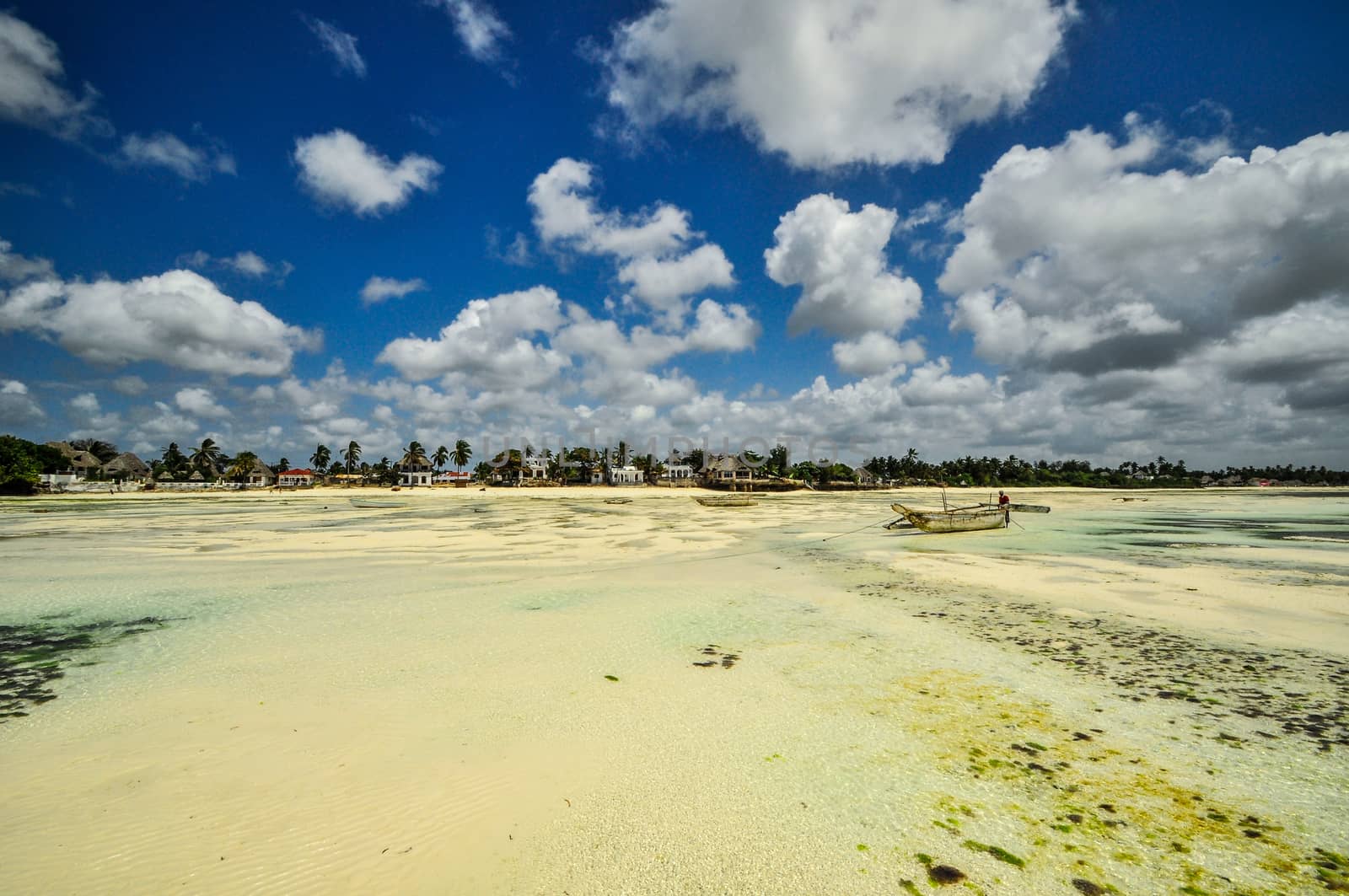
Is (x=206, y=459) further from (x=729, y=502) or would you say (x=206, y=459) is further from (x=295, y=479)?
(x=729, y=502)

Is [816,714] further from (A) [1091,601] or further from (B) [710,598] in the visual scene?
(A) [1091,601]

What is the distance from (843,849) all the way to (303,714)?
6092mm

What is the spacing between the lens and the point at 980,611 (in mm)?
11320

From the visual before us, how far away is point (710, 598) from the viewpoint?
496 inches

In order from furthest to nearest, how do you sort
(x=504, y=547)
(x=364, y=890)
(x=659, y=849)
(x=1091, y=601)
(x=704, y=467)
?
(x=704, y=467) → (x=504, y=547) → (x=1091, y=601) → (x=659, y=849) → (x=364, y=890)

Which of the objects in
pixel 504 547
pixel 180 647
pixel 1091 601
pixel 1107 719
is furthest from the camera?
pixel 504 547

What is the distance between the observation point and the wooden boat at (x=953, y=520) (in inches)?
1104

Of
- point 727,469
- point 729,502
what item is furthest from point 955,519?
point 727,469

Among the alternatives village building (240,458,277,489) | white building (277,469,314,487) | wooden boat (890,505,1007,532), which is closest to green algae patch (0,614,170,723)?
wooden boat (890,505,1007,532)

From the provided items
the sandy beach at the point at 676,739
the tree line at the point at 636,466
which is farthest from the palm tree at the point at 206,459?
the sandy beach at the point at 676,739

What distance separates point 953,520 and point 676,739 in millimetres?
27310

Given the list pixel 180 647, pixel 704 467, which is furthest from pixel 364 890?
pixel 704 467

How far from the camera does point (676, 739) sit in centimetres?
571

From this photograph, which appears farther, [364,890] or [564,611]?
[564,611]
